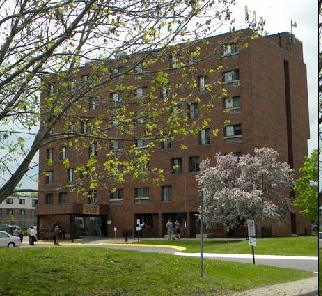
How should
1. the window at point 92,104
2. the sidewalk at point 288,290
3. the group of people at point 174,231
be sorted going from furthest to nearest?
the group of people at point 174,231 → the sidewalk at point 288,290 → the window at point 92,104

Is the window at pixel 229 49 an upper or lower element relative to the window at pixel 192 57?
upper

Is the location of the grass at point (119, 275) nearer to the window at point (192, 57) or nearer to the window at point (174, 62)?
the window at point (174, 62)

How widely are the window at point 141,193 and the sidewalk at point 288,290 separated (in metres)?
43.6

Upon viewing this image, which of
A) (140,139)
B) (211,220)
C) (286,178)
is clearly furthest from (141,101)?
(286,178)

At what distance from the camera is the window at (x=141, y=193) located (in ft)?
193

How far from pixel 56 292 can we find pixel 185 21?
6.18m

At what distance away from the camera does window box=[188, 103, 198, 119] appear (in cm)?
1262

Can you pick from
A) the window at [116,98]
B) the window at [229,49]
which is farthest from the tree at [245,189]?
the window at [116,98]

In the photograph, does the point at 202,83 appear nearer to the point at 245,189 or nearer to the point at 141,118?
the point at 141,118

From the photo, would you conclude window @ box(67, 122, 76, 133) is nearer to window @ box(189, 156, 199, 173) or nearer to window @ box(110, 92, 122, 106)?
window @ box(110, 92, 122, 106)

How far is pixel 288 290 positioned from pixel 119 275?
4165 millimetres

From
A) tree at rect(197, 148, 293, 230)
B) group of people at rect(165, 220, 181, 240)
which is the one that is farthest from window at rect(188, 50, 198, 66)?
group of people at rect(165, 220, 181, 240)

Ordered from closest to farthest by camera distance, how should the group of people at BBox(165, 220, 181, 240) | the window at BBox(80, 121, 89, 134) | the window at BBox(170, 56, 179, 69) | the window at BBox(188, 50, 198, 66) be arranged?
the window at BBox(188, 50, 198, 66) < the window at BBox(170, 56, 179, 69) < the window at BBox(80, 121, 89, 134) < the group of people at BBox(165, 220, 181, 240)

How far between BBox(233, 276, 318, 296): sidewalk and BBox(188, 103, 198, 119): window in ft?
13.7
